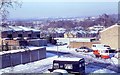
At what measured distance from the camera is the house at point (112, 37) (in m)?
34.1

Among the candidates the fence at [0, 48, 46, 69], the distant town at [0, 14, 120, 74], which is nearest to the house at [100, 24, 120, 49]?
the distant town at [0, 14, 120, 74]

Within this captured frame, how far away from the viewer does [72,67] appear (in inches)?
694

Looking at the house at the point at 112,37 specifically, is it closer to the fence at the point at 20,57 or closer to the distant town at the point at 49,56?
the distant town at the point at 49,56

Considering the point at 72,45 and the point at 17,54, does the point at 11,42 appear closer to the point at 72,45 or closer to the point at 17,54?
the point at 72,45

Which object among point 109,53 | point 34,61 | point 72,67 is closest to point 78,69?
point 72,67

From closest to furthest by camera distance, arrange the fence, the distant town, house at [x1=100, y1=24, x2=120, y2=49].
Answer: the distant town
the fence
house at [x1=100, y1=24, x2=120, y2=49]

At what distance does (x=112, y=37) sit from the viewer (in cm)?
3472

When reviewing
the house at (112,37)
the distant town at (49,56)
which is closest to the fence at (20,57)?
the distant town at (49,56)

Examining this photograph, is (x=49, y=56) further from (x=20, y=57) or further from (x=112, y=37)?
(x=112, y=37)

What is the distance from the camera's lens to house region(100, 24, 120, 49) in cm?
3412

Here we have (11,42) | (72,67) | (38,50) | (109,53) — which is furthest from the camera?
(11,42)

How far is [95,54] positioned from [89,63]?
4571 mm

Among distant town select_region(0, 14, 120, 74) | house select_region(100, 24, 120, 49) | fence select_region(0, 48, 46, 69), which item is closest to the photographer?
distant town select_region(0, 14, 120, 74)

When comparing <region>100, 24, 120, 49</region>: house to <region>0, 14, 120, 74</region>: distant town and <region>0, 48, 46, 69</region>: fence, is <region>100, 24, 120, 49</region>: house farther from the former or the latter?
<region>0, 48, 46, 69</region>: fence
